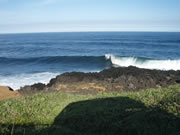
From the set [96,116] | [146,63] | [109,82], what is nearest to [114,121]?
[96,116]

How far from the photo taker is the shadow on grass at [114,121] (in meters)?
4.78

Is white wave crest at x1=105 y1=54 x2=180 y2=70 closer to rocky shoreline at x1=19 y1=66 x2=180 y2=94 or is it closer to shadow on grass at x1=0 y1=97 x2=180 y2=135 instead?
rocky shoreline at x1=19 y1=66 x2=180 y2=94

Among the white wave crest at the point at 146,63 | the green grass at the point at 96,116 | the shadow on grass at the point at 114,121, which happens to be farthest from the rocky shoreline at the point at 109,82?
the white wave crest at the point at 146,63

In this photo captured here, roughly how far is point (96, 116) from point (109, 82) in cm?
710

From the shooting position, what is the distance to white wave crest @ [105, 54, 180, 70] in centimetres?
2533

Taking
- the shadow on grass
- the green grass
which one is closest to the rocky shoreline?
the green grass

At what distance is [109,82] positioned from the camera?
511 inches

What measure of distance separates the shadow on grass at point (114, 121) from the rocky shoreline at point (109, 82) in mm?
5114

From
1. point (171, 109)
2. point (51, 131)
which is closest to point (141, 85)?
point (171, 109)

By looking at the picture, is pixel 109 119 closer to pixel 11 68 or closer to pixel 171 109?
pixel 171 109

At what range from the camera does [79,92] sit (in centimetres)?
1179

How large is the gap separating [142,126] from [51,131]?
2.33 m

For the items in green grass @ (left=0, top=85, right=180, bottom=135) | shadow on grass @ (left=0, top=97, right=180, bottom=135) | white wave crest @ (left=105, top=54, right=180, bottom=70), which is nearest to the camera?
shadow on grass @ (left=0, top=97, right=180, bottom=135)

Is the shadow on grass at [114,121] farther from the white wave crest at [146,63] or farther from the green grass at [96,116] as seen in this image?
the white wave crest at [146,63]
